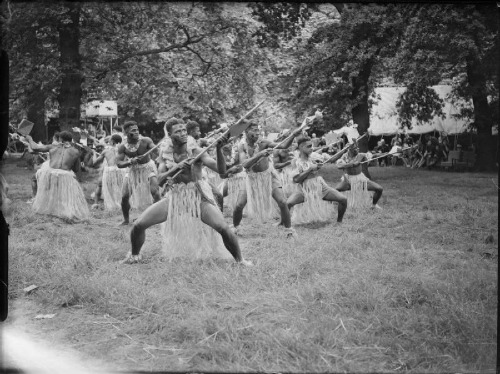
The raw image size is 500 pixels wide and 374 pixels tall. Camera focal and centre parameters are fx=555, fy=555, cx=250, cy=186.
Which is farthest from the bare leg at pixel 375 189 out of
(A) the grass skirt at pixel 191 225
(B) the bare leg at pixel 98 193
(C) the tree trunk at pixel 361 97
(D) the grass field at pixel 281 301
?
(B) the bare leg at pixel 98 193

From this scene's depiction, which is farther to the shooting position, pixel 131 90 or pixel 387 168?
pixel 387 168

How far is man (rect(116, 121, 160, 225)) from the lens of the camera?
8477 millimetres

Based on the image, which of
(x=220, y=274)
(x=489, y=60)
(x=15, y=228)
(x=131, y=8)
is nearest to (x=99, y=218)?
(x=15, y=228)

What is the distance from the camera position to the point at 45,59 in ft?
28.1

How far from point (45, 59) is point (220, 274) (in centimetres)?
544

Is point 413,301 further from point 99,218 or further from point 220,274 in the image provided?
point 99,218

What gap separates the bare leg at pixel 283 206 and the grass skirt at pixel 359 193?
184 cm

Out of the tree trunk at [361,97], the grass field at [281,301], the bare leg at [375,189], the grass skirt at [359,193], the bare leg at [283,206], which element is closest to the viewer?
the grass field at [281,301]

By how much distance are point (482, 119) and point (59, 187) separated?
6.20 meters

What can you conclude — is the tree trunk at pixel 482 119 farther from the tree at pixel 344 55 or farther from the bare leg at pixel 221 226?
the bare leg at pixel 221 226

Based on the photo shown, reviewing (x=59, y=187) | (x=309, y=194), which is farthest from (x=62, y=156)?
(x=309, y=194)

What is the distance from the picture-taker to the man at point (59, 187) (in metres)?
8.66

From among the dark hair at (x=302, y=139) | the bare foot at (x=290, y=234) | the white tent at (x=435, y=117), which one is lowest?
the bare foot at (x=290, y=234)

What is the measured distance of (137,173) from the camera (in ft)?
28.7
